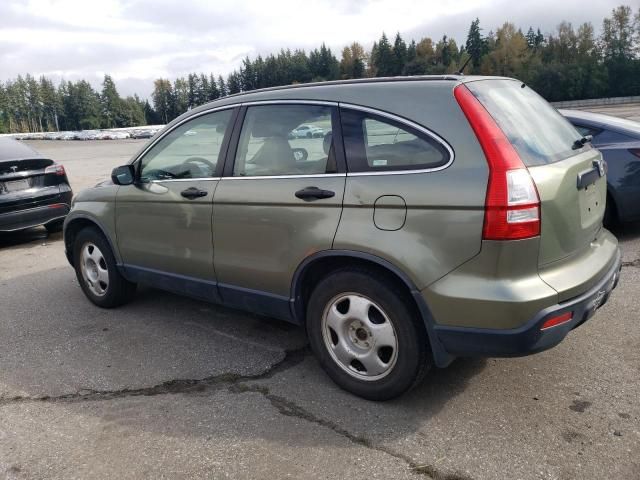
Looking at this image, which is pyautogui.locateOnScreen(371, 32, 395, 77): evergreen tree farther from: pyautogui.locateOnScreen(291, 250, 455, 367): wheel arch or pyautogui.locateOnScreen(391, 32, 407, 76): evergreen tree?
pyautogui.locateOnScreen(291, 250, 455, 367): wheel arch

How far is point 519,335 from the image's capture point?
2574mm

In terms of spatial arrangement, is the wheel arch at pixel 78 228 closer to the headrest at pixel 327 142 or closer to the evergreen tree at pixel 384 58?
the headrest at pixel 327 142

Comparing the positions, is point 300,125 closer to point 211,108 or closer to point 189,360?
point 211,108

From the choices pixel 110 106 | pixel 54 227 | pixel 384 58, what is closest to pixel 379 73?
pixel 384 58

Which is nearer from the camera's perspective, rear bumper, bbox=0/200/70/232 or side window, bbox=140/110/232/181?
side window, bbox=140/110/232/181

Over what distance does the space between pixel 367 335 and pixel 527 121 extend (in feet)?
4.88

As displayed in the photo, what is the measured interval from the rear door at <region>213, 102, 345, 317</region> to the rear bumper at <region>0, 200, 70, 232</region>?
205 inches

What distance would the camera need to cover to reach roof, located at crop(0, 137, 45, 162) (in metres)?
7.79

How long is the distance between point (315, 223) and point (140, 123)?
140052 millimetres

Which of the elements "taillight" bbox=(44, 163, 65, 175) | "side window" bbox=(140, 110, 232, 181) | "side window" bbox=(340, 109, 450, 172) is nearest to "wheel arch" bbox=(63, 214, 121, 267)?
"side window" bbox=(140, 110, 232, 181)

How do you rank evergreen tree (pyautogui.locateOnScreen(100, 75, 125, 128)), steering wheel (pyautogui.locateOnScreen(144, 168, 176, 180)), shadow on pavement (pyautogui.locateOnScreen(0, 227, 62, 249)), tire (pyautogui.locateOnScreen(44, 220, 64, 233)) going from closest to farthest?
steering wheel (pyautogui.locateOnScreen(144, 168, 176, 180)) → shadow on pavement (pyautogui.locateOnScreen(0, 227, 62, 249)) → tire (pyautogui.locateOnScreen(44, 220, 64, 233)) → evergreen tree (pyautogui.locateOnScreen(100, 75, 125, 128))

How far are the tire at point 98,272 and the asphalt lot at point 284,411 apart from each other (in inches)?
19.9

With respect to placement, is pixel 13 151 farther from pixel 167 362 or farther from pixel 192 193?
pixel 167 362

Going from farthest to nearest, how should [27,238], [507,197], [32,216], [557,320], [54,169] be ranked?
[27,238], [54,169], [32,216], [557,320], [507,197]
